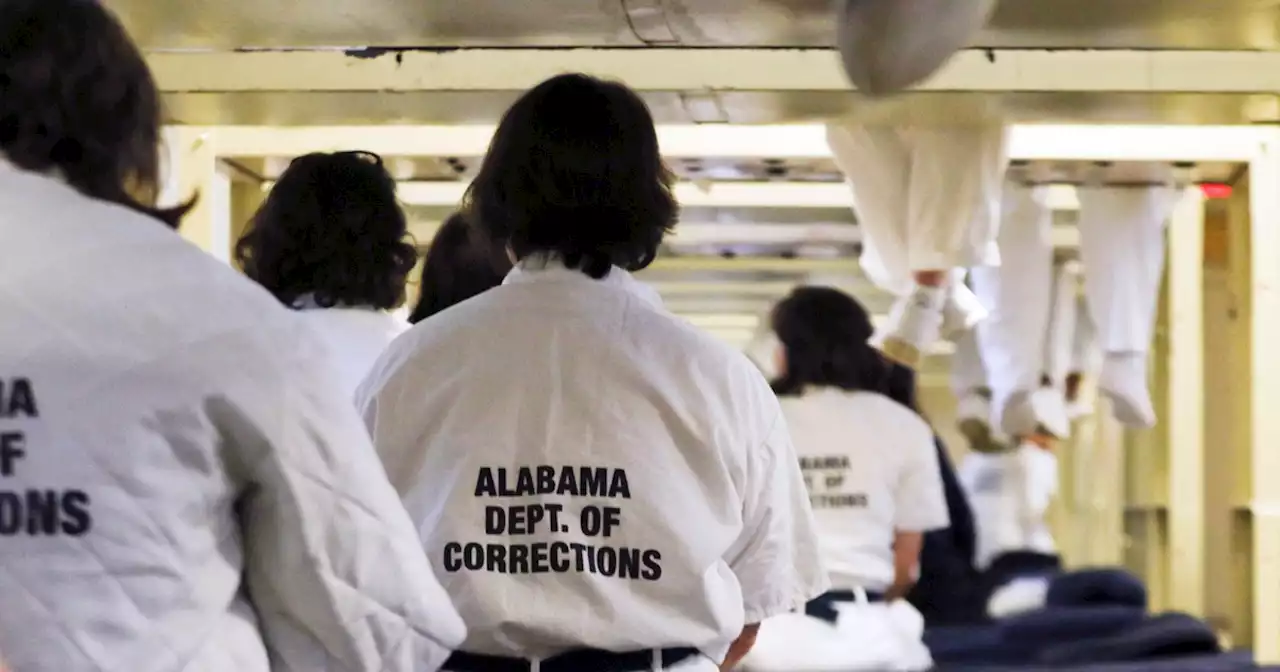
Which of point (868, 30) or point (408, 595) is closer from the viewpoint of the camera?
point (408, 595)

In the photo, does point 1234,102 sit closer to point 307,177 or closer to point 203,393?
point 307,177

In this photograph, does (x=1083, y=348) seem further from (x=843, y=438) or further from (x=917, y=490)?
(x=843, y=438)

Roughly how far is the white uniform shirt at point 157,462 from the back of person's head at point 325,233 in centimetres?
62

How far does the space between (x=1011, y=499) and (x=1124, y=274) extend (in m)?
1.17

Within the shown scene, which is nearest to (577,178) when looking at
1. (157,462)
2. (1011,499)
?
(157,462)

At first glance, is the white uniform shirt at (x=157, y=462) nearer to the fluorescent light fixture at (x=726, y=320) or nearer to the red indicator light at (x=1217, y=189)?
the red indicator light at (x=1217, y=189)

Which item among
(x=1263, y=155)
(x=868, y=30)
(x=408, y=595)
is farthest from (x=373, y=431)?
(x=1263, y=155)

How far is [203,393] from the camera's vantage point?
84cm

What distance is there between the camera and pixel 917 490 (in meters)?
2.62

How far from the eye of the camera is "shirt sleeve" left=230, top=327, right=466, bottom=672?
2.83 ft

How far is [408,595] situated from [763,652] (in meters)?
1.53

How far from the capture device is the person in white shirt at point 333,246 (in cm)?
149

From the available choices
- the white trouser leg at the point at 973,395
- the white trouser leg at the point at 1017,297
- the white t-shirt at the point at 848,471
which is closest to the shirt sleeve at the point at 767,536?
the white t-shirt at the point at 848,471

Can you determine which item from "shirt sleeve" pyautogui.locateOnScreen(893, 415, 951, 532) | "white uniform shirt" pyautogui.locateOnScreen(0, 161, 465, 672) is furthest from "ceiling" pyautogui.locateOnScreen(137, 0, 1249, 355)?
"shirt sleeve" pyautogui.locateOnScreen(893, 415, 951, 532)
